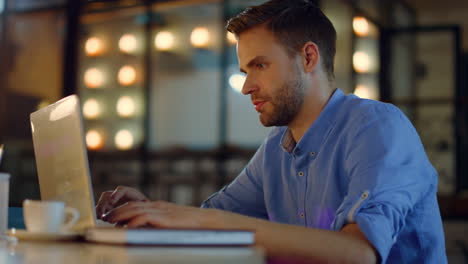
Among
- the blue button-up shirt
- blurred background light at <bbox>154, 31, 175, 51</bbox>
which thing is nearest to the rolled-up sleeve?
the blue button-up shirt

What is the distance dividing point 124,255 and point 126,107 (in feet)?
20.3

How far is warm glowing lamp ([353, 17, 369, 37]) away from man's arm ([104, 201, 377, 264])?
20.1ft

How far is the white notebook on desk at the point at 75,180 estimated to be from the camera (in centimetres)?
73

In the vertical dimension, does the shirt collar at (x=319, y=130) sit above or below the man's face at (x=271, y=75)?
below

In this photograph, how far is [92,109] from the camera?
6.76 metres

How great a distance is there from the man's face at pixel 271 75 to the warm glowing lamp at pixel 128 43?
5.30 m

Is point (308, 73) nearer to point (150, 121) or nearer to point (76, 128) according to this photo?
point (76, 128)

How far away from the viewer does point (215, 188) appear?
6203mm

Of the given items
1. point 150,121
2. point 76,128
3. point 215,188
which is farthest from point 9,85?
point 76,128

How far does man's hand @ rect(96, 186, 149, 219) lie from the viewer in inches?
53.9

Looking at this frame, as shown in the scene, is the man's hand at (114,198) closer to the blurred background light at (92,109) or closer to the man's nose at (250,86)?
the man's nose at (250,86)

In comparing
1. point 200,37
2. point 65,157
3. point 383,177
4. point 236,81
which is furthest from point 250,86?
point 200,37

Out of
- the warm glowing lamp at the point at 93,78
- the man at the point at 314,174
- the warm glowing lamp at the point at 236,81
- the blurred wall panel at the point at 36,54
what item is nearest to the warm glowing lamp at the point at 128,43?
the warm glowing lamp at the point at 93,78

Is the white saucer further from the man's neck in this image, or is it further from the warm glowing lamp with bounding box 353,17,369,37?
the warm glowing lamp with bounding box 353,17,369,37
